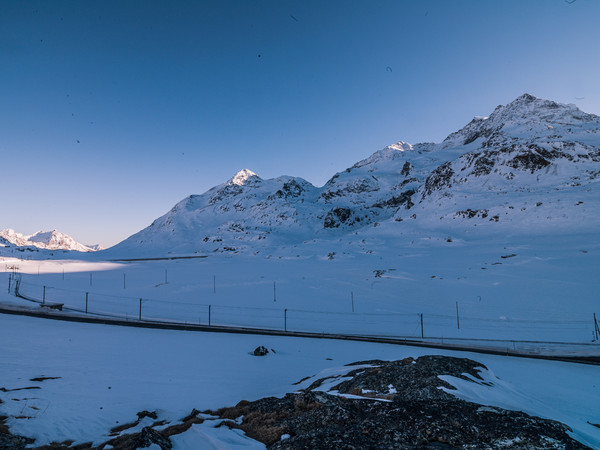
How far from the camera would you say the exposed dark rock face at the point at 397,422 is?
190 inches

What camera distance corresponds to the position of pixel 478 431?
4.95 metres

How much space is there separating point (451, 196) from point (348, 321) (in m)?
57.2

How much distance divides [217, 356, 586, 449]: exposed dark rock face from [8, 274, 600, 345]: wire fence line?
45.3ft

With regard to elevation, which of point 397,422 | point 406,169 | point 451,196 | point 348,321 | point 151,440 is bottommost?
point 348,321

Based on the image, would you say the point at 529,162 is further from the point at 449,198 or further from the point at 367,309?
the point at 367,309

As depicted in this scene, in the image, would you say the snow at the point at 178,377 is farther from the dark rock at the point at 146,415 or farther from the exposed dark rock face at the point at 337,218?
the exposed dark rock face at the point at 337,218

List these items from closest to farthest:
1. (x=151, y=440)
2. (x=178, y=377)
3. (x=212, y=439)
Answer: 1. (x=151, y=440)
2. (x=212, y=439)
3. (x=178, y=377)

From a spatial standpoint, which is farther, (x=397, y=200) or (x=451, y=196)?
(x=397, y=200)

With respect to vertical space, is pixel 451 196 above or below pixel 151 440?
above

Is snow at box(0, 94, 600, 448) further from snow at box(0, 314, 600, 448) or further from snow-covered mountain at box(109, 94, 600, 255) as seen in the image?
snow-covered mountain at box(109, 94, 600, 255)

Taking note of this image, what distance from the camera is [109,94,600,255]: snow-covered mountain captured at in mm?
55688

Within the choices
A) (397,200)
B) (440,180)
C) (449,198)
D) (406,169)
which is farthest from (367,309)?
(406,169)

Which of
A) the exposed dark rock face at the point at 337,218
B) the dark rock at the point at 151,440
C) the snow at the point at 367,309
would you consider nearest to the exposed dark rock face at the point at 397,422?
the snow at the point at 367,309

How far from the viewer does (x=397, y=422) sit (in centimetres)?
557
